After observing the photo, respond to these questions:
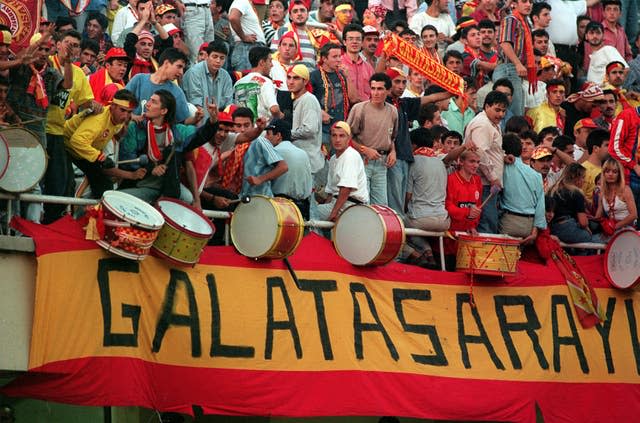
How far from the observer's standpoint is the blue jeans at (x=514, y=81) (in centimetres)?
2133

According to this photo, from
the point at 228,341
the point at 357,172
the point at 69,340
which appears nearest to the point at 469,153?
the point at 357,172

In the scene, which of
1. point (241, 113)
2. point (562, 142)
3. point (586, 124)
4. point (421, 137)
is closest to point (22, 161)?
point (241, 113)

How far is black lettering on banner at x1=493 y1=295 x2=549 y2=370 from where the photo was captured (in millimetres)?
17344

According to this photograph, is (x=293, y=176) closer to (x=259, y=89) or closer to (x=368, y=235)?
(x=368, y=235)

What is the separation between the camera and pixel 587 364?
58.4 ft

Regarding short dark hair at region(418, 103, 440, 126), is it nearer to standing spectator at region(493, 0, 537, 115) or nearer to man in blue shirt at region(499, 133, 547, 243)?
man in blue shirt at region(499, 133, 547, 243)

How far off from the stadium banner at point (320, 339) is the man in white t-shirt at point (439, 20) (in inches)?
243

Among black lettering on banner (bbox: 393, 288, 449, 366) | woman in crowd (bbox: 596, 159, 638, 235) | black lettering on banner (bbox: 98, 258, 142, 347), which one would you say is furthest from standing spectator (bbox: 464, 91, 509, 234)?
black lettering on banner (bbox: 98, 258, 142, 347)

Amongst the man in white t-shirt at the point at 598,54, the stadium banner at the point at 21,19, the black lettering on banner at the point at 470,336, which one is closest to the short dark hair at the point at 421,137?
the black lettering on banner at the point at 470,336

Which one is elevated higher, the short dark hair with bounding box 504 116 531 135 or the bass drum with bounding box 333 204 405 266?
the short dark hair with bounding box 504 116 531 135

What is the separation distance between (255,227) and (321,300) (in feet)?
3.88

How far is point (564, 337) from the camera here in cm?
1778

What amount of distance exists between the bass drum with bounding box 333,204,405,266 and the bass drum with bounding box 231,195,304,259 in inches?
33.1

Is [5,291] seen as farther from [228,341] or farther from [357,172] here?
[357,172]
